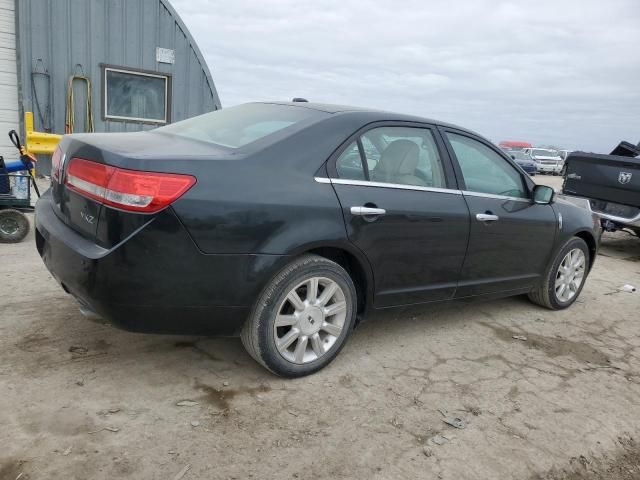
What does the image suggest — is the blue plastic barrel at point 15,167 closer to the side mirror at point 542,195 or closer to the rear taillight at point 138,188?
the rear taillight at point 138,188

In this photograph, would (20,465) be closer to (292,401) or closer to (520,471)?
(292,401)

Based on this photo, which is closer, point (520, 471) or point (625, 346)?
point (520, 471)

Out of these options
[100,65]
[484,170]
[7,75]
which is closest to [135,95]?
[100,65]

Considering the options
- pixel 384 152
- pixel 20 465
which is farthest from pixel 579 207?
pixel 20 465

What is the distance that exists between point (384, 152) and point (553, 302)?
2.53 meters

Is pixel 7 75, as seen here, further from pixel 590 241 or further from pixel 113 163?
pixel 590 241

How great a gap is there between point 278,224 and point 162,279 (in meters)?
0.65

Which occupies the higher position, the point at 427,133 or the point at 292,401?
the point at 427,133

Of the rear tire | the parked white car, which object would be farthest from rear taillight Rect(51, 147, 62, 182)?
the parked white car

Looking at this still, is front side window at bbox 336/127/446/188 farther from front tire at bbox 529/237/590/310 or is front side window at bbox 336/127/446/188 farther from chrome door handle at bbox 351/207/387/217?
front tire at bbox 529/237/590/310

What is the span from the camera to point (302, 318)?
3.10 metres

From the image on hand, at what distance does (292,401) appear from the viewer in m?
2.95

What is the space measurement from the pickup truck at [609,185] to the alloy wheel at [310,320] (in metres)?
5.62

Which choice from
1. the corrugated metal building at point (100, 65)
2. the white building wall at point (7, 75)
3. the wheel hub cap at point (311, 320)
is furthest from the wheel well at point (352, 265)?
the white building wall at point (7, 75)
